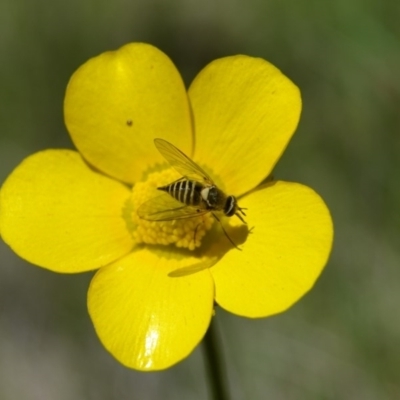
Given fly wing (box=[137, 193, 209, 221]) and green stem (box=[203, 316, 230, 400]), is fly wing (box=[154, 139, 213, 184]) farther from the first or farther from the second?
green stem (box=[203, 316, 230, 400])

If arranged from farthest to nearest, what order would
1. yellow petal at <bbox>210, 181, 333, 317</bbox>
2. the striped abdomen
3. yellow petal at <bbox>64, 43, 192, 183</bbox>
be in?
yellow petal at <bbox>64, 43, 192, 183</bbox>
the striped abdomen
yellow petal at <bbox>210, 181, 333, 317</bbox>

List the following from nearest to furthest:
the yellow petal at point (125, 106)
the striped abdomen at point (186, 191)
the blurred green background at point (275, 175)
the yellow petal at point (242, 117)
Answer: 1. the striped abdomen at point (186, 191)
2. the yellow petal at point (242, 117)
3. the yellow petal at point (125, 106)
4. the blurred green background at point (275, 175)

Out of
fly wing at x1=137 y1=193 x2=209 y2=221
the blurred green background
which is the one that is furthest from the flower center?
the blurred green background

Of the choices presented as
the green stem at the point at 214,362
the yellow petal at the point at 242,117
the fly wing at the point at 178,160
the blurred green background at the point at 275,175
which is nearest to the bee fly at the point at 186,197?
the fly wing at the point at 178,160

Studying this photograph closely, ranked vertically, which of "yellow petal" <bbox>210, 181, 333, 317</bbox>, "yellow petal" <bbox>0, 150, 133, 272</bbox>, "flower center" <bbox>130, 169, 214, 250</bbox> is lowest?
"yellow petal" <bbox>0, 150, 133, 272</bbox>

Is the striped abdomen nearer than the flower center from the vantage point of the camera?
Yes

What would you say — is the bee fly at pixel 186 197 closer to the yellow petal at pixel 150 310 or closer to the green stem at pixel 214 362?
the yellow petal at pixel 150 310
